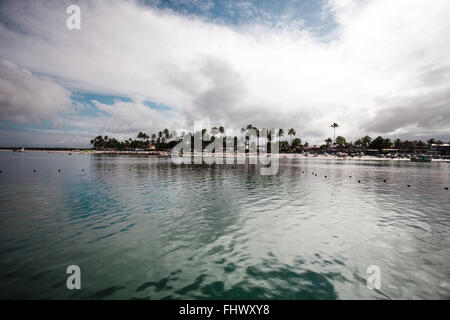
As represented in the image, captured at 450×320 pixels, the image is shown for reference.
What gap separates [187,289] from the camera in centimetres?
771

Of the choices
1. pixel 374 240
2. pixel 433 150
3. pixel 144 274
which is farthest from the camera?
pixel 433 150

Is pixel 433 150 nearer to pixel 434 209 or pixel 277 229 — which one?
pixel 434 209

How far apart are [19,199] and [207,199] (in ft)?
62.4

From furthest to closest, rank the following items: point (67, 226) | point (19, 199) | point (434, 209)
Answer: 1. point (19, 199)
2. point (434, 209)
3. point (67, 226)

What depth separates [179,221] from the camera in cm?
1498

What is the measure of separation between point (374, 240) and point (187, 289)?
1137cm

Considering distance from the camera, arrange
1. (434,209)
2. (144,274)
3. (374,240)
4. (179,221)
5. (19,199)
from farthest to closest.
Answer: (19,199) → (434,209) → (179,221) → (374,240) → (144,274)

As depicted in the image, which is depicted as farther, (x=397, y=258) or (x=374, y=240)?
(x=374, y=240)

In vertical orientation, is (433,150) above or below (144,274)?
above

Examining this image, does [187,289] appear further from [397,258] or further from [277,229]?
[397,258]
